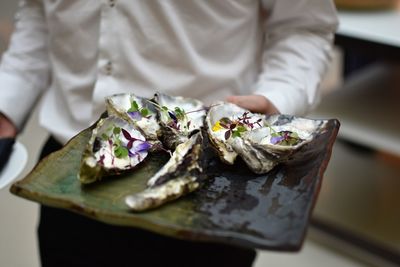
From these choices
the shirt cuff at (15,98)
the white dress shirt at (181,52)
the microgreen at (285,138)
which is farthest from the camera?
the shirt cuff at (15,98)

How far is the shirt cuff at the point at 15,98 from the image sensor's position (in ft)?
2.43

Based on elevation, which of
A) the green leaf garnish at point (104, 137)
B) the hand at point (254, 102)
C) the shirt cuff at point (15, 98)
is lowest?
the shirt cuff at point (15, 98)

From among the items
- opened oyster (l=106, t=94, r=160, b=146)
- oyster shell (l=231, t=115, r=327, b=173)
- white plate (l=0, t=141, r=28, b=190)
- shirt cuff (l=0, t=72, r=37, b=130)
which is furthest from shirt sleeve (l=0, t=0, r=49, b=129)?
oyster shell (l=231, t=115, r=327, b=173)

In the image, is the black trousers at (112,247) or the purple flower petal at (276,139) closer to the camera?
the purple flower petal at (276,139)

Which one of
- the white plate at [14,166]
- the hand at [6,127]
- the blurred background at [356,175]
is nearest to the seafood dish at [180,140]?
the white plate at [14,166]

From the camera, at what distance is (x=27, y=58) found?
2.57ft

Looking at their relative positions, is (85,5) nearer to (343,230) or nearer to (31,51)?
(31,51)

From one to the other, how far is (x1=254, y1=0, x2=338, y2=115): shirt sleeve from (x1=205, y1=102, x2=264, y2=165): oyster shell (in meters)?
0.12

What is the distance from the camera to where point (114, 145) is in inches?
19.1

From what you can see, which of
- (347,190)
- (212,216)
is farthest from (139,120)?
(347,190)

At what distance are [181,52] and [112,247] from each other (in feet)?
0.86

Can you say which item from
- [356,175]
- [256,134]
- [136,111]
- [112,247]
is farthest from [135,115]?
[356,175]

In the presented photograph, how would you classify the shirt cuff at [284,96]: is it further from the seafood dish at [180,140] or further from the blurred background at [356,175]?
the blurred background at [356,175]

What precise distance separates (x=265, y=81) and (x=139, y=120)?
223mm
